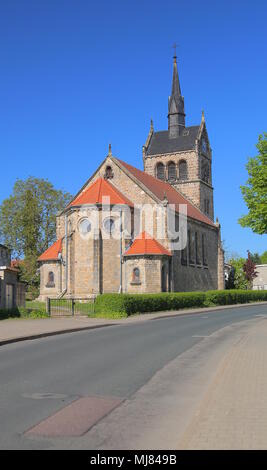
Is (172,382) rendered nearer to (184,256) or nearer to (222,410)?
(222,410)

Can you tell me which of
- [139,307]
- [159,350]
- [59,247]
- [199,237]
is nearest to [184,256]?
[199,237]

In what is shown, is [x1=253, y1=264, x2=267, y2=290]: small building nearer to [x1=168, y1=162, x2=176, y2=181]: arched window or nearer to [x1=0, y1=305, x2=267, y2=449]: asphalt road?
[x1=168, y1=162, x2=176, y2=181]: arched window

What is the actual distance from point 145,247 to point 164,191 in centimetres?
1051

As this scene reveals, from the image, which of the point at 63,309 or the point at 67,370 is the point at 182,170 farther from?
the point at 67,370

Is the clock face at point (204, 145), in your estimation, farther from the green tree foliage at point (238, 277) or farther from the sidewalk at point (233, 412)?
the sidewalk at point (233, 412)

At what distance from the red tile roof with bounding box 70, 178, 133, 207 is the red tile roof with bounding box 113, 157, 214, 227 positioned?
3.49 m

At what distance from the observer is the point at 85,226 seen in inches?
1649

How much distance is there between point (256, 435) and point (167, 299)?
30.9m

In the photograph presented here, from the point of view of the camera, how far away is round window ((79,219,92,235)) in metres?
41.8

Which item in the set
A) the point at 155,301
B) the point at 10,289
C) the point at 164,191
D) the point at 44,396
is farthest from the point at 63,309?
the point at 164,191

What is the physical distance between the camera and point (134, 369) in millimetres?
10766

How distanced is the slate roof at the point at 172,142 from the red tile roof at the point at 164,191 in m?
4.14

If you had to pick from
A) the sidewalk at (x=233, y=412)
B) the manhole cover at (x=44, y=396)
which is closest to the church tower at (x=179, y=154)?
the sidewalk at (x=233, y=412)

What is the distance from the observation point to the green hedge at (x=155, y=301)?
29609mm
